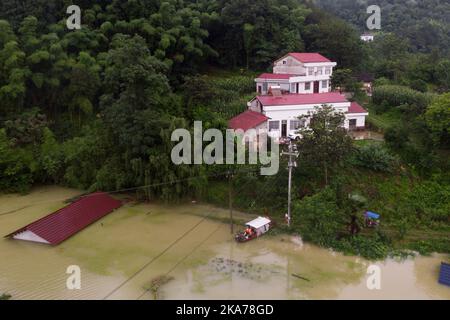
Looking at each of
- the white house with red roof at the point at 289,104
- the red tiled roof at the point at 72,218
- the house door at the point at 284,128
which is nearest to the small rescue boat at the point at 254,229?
the white house with red roof at the point at 289,104

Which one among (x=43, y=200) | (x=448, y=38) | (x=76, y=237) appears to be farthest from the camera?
(x=448, y=38)

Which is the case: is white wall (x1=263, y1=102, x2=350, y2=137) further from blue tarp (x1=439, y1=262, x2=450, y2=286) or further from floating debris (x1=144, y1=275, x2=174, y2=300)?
floating debris (x1=144, y1=275, x2=174, y2=300)

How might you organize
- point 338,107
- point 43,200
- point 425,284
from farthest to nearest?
point 338,107, point 43,200, point 425,284

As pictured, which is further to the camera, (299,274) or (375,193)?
(375,193)

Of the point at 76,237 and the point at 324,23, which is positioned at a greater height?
the point at 324,23

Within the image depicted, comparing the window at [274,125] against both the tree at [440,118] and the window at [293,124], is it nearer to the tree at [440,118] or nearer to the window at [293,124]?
the window at [293,124]

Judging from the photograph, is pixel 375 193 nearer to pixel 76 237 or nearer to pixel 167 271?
pixel 167 271

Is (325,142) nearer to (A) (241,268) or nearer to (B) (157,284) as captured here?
(A) (241,268)
